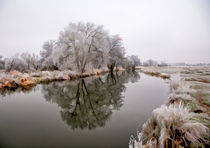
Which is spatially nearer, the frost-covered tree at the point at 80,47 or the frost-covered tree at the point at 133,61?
the frost-covered tree at the point at 80,47

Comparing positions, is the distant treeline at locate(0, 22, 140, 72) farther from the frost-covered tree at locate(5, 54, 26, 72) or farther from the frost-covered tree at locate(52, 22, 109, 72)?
the frost-covered tree at locate(5, 54, 26, 72)

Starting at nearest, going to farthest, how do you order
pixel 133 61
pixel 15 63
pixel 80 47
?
pixel 80 47
pixel 15 63
pixel 133 61

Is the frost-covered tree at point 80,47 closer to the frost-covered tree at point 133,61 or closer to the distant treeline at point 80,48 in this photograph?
the distant treeline at point 80,48

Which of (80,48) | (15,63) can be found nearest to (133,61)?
(80,48)

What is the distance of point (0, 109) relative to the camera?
14.3ft

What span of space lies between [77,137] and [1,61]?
4984 cm

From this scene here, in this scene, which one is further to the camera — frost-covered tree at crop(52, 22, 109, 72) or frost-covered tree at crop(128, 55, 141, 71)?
frost-covered tree at crop(128, 55, 141, 71)

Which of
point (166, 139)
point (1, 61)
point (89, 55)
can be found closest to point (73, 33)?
point (89, 55)

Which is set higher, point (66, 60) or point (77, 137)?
point (66, 60)

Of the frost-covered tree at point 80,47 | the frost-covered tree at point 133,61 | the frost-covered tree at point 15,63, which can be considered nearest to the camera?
the frost-covered tree at point 80,47

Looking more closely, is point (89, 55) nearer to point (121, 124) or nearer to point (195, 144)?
point (121, 124)

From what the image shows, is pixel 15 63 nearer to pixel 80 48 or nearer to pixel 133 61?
pixel 80 48

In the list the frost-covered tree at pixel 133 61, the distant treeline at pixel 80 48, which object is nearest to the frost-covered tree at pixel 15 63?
the distant treeline at pixel 80 48

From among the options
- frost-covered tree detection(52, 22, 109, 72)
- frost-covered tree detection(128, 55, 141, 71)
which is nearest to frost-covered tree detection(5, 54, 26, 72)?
frost-covered tree detection(52, 22, 109, 72)
